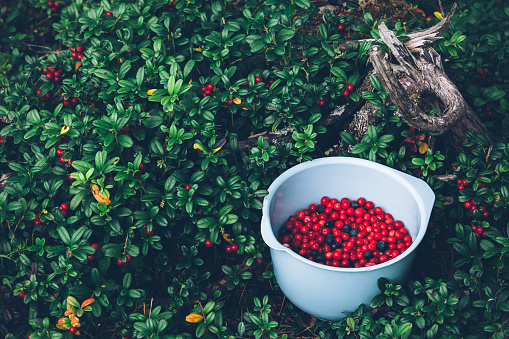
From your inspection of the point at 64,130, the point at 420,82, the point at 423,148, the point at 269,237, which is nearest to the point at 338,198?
the point at 423,148

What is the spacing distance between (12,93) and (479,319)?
10.5ft

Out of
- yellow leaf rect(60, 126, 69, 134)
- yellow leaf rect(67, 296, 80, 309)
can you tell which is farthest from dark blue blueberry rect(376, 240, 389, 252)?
yellow leaf rect(60, 126, 69, 134)

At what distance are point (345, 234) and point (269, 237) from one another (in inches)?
25.0

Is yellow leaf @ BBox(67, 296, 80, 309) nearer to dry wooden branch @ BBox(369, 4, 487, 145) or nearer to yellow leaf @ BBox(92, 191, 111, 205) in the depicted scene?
yellow leaf @ BBox(92, 191, 111, 205)

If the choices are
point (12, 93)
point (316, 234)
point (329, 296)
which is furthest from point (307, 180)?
point (12, 93)

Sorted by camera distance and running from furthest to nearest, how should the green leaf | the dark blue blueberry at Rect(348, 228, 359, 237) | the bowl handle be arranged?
the dark blue blueberry at Rect(348, 228, 359, 237) → the green leaf → the bowl handle

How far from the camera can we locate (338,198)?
119 inches

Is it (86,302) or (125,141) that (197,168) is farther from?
(86,302)

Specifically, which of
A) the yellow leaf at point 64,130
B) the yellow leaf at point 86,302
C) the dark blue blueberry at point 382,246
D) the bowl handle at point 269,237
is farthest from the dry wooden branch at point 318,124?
the yellow leaf at point 86,302

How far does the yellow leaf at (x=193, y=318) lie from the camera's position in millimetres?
2451

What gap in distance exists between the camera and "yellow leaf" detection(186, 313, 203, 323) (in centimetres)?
245

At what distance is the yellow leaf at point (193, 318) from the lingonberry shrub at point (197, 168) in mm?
11

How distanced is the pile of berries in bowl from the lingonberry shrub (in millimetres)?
229

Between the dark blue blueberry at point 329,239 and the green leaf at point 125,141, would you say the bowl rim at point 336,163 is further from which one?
the green leaf at point 125,141
